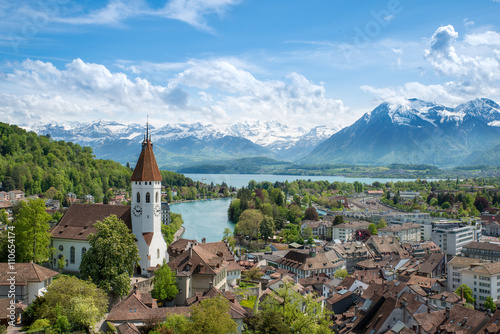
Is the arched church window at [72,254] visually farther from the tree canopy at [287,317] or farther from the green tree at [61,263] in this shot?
the tree canopy at [287,317]

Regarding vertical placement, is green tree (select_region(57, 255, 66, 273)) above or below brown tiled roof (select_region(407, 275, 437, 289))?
above

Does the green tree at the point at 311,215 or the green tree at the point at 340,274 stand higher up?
the green tree at the point at 311,215

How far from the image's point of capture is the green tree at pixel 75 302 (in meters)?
22.4

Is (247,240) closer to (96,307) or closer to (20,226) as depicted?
(20,226)

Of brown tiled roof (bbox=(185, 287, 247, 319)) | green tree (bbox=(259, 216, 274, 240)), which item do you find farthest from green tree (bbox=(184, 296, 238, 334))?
green tree (bbox=(259, 216, 274, 240))

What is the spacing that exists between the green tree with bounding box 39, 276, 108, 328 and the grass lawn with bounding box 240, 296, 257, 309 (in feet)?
31.7

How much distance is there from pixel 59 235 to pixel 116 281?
8.91 m

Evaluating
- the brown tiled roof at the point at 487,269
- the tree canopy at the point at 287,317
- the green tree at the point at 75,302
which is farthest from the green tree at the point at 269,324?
the brown tiled roof at the point at 487,269

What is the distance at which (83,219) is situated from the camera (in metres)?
34.8

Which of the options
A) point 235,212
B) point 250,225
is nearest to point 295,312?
point 250,225

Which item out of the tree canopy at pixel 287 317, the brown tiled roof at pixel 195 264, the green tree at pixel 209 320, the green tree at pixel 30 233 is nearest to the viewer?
the green tree at pixel 209 320

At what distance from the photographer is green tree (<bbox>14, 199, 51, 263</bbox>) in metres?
30.6

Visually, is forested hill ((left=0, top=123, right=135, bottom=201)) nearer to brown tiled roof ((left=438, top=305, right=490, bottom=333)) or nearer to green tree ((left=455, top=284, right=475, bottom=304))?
green tree ((left=455, top=284, right=475, bottom=304))

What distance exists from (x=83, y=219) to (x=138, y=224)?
4.52m
